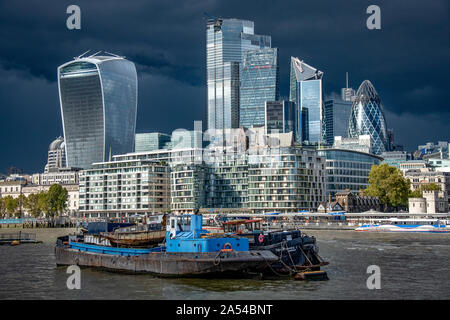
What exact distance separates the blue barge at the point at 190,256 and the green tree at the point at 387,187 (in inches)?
5577

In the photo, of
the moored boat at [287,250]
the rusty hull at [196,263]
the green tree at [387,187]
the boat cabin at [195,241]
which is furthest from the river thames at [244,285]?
the green tree at [387,187]

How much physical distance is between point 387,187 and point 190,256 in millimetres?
149509

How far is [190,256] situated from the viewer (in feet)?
182

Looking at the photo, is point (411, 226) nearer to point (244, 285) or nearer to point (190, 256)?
point (190, 256)

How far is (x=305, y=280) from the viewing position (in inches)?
2117

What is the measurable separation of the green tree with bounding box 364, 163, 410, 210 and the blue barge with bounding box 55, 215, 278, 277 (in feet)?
465

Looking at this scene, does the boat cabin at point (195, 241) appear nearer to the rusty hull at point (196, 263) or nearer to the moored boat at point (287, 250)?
the rusty hull at point (196, 263)

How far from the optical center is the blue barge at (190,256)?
53.7 meters

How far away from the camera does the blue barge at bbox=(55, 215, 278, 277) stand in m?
53.7

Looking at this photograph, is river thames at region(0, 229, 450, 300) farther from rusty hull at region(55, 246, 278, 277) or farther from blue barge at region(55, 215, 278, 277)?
blue barge at region(55, 215, 278, 277)
